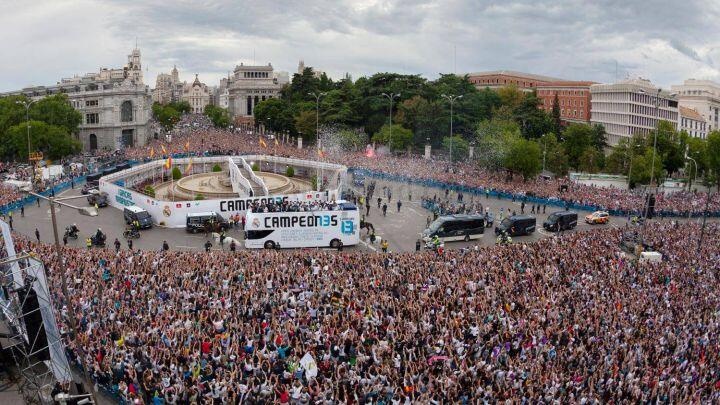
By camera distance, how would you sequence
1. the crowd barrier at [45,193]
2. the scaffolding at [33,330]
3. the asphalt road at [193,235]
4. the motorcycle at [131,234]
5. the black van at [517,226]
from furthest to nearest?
the crowd barrier at [45,193] → the black van at [517,226] → the motorcycle at [131,234] → the asphalt road at [193,235] → the scaffolding at [33,330]

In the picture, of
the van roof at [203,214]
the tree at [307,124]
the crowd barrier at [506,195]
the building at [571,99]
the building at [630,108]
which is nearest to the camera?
the van roof at [203,214]

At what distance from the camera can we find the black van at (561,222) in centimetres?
3653

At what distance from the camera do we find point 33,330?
15086mm

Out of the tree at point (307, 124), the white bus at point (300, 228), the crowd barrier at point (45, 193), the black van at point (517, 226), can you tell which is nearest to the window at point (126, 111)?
the tree at point (307, 124)

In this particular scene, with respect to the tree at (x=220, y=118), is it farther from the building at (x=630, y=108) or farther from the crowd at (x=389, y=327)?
the crowd at (x=389, y=327)

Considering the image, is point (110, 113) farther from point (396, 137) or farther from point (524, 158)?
point (524, 158)

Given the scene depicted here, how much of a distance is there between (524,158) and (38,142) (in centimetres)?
4744

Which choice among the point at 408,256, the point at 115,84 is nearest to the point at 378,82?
the point at 115,84

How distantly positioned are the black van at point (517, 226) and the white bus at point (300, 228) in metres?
9.17

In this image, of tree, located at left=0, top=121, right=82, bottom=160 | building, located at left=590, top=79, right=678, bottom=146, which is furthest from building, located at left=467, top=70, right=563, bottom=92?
tree, located at left=0, top=121, right=82, bottom=160

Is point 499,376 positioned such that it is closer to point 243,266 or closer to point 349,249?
point 243,266

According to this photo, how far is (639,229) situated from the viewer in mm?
32969

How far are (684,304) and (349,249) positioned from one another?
1580 centimetres

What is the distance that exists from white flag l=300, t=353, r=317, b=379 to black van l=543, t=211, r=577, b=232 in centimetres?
2503
